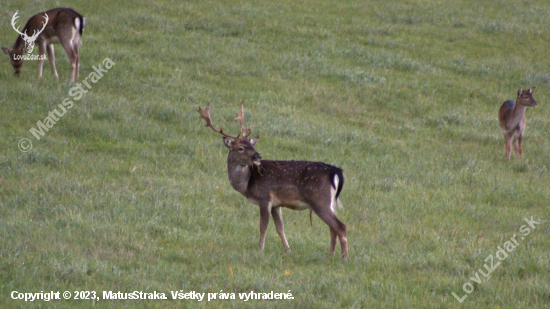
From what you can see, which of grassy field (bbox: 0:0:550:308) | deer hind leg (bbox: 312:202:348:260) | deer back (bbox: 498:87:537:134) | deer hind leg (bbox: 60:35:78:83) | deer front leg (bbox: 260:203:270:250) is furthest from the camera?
A: deer hind leg (bbox: 60:35:78:83)

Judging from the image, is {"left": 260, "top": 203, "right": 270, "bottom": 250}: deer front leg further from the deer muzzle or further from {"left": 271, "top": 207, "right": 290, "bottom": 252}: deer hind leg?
the deer muzzle

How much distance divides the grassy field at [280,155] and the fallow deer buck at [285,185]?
39cm

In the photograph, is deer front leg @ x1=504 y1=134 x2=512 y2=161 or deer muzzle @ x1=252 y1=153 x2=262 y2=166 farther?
deer front leg @ x1=504 y1=134 x2=512 y2=161

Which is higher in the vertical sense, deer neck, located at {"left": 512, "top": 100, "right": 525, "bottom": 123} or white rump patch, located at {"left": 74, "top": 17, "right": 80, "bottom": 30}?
white rump patch, located at {"left": 74, "top": 17, "right": 80, "bottom": 30}

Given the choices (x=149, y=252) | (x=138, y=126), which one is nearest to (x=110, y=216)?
(x=149, y=252)

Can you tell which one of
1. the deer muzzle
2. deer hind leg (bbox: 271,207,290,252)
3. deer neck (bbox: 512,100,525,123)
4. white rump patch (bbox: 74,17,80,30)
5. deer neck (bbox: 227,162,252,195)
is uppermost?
white rump patch (bbox: 74,17,80,30)

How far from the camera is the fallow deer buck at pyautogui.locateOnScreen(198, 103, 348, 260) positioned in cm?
704

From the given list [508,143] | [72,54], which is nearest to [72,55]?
[72,54]

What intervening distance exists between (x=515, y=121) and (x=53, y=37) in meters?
9.81

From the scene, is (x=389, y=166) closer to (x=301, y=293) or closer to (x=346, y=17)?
(x=301, y=293)

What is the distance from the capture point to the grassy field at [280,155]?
6.14 m

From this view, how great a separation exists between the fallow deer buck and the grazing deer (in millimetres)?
6997

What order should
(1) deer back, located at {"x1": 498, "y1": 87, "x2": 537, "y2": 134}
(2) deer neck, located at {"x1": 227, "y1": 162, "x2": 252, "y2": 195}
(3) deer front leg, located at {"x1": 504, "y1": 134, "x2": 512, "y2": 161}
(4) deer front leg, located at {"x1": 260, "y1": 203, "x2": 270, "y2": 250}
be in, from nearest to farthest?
(4) deer front leg, located at {"x1": 260, "y1": 203, "x2": 270, "y2": 250}, (2) deer neck, located at {"x1": 227, "y1": 162, "x2": 252, "y2": 195}, (3) deer front leg, located at {"x1": 504, "y1": 134, "x2": 512, "y2": 161}, (1) deer back, located at {"x1": 498, "y1": 87, "x2": 537, "y2": 134}

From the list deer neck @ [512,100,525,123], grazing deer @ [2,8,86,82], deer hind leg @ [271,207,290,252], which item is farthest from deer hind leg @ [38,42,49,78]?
deer neck @ [512,100,525,123]
